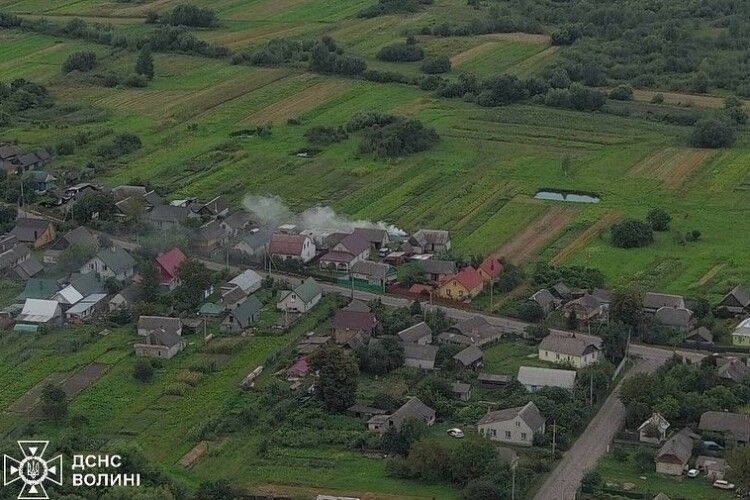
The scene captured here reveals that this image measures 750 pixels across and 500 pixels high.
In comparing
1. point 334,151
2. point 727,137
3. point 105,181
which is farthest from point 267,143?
point 727,137

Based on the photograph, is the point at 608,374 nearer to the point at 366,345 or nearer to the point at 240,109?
the point at 366,345

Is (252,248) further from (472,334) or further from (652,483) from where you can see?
(652,483)

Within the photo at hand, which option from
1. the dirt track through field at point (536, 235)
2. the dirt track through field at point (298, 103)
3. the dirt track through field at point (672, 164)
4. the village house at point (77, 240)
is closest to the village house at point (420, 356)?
the dirt track through field at point (536, 235)

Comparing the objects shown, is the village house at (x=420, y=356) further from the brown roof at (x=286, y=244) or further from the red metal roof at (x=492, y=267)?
the brown roof at (x=286, y=244)

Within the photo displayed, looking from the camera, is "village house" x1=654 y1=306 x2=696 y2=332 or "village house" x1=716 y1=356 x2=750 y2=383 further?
"village house" x1=654 y1=306 x2=696 y2=332

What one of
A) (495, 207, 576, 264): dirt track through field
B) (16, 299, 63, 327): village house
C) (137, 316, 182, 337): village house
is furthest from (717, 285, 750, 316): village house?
(16, 299, 63, 327): village house

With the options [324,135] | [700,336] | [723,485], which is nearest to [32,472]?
[723,485]

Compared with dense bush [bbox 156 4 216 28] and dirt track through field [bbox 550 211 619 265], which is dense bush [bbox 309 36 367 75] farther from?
dirt track through field [bbox 550 211 619 265]

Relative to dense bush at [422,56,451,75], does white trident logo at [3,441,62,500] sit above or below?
above
